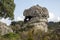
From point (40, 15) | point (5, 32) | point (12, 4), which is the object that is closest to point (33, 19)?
point (40, 15)

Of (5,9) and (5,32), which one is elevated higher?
(5,9)

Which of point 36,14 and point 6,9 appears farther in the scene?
point 36,14

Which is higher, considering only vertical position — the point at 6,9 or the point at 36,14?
the point at 6,9

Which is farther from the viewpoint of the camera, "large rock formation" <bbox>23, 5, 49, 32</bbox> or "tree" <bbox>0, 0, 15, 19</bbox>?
"large rock formation" <bbox>23, 5, 49, 32</bbox>

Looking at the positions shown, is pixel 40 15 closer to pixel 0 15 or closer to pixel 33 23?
pixel 33 23

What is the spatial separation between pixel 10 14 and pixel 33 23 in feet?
31.6

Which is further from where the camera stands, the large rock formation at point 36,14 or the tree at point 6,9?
the large rock formation at point 36,14

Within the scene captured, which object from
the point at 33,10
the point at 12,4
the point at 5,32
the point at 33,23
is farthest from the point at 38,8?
the point at 5,32

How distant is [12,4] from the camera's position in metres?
37.7

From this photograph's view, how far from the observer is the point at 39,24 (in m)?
44.7

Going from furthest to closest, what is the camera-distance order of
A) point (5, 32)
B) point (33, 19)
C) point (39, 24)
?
point (33, 19), point (39, 24), point (5, 32)

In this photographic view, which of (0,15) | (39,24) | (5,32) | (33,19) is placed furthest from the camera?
(33,19)

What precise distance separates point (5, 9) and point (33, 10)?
1288cm

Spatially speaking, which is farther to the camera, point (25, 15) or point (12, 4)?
point (25, 15)
